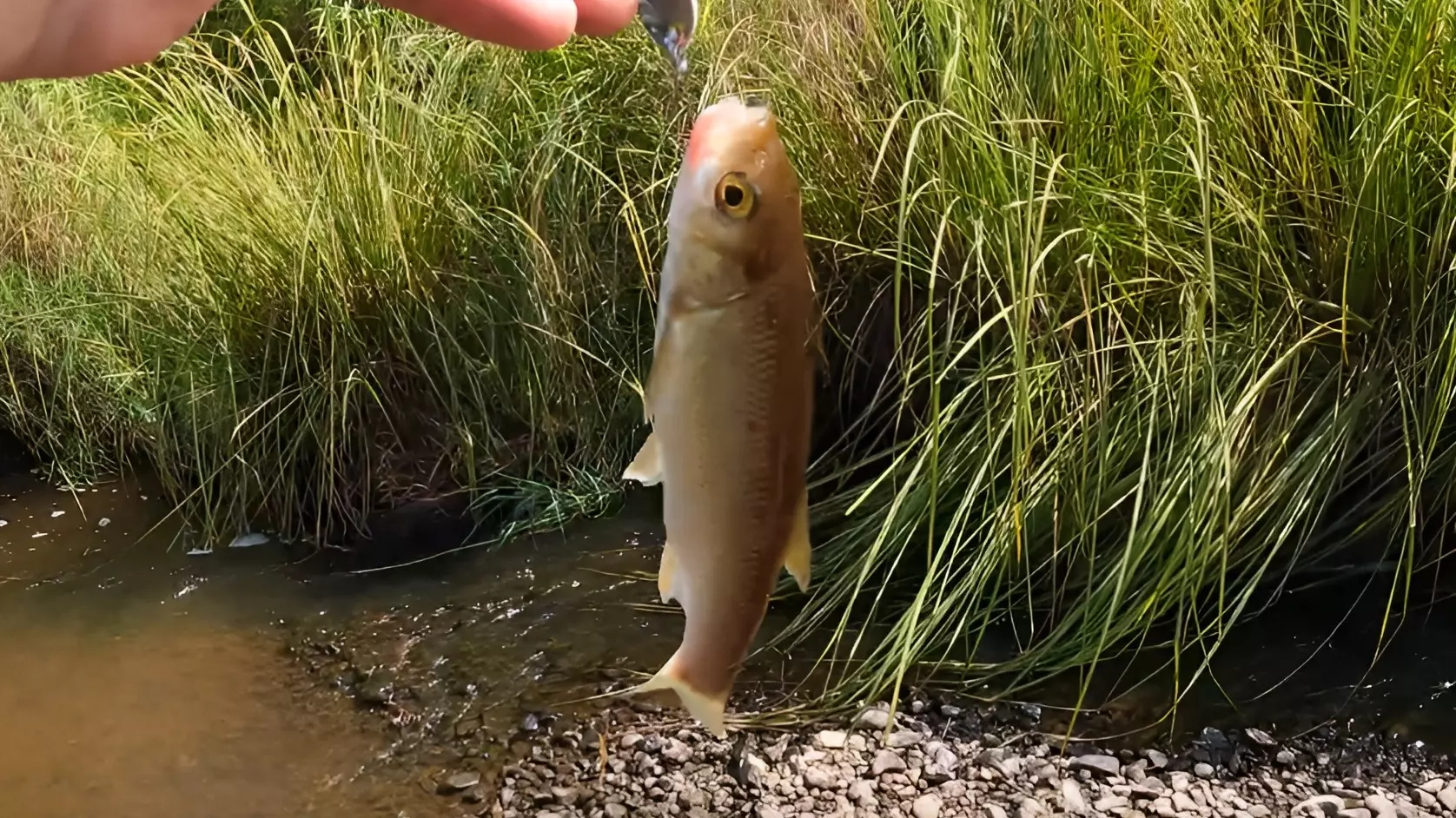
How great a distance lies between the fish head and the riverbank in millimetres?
991

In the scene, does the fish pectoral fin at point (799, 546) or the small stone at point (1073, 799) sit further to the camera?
the small stone at point (1073, 799)

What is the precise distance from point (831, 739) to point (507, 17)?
1247mm

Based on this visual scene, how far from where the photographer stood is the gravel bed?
4.69ft

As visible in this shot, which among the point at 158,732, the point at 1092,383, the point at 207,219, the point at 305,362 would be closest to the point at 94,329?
the point at 207,219

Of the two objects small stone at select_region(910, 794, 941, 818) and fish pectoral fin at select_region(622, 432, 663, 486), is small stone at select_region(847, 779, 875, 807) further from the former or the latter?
fish pectoral fin at select_region(622, 432, 663, 486)

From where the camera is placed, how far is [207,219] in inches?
90.6

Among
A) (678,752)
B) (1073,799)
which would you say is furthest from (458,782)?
(1073,799)

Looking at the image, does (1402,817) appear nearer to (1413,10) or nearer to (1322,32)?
(1413,10)

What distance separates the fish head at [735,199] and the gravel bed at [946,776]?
1.00 metres

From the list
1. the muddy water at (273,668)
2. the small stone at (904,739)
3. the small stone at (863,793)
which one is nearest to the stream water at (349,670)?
the muddy water at (273,668)

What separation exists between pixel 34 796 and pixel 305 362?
943 millimetres

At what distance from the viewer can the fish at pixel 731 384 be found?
53 centimetres

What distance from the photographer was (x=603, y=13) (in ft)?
2.35

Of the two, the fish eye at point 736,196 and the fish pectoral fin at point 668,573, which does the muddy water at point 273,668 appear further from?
the fish eye at point 736,196
